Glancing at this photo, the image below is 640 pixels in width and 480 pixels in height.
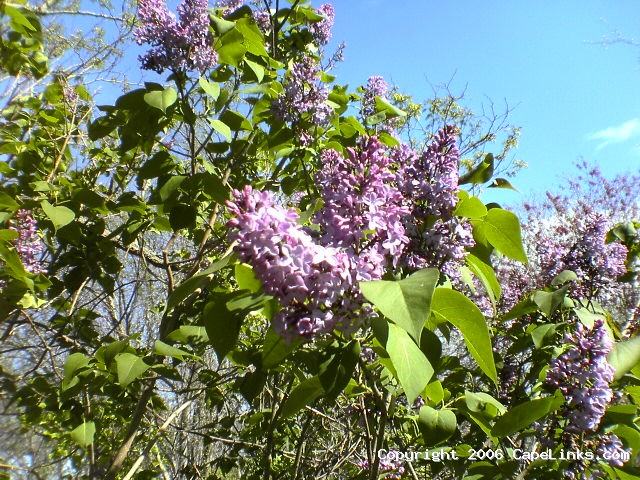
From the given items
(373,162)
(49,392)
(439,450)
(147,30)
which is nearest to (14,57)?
(147,30)

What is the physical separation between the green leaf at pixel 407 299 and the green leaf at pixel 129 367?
902 mm

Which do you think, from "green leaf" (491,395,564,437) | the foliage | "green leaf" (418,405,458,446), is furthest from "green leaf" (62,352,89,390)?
"green leaf" (491,395,564,437)

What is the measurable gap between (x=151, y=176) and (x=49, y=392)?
1256 millimetres

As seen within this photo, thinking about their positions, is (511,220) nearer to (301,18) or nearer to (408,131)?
(301,18)

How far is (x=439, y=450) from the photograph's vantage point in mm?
2059

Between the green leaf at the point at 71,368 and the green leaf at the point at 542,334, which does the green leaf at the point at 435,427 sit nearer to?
the green leaf at the point at 542,334

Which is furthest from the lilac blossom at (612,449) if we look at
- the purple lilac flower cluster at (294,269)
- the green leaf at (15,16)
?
the green leaf at (15,16)

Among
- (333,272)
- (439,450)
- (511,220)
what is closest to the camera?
(333,272)

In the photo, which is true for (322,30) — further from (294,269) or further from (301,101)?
(294,269)

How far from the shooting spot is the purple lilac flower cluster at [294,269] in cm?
104

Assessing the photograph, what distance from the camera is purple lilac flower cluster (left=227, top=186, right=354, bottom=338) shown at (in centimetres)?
104

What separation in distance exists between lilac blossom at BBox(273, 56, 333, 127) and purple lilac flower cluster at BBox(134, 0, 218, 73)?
33cm

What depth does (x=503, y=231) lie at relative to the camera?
1407 millimetres

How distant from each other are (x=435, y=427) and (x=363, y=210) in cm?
64
